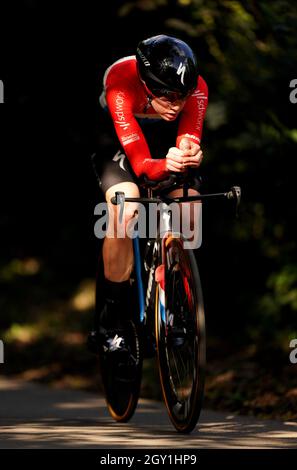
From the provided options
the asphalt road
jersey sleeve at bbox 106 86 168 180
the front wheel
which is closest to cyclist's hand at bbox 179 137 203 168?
jersey sleeve at bbox 106 86 168 180

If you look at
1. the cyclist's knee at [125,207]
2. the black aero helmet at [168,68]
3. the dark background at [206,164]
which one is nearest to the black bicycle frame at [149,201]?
the cyclist's knee at [125,207]

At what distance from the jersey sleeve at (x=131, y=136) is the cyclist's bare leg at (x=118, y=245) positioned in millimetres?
239

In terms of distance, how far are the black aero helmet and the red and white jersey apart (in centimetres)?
20

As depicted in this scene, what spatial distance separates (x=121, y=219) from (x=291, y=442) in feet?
5.34

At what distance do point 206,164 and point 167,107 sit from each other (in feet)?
14.6

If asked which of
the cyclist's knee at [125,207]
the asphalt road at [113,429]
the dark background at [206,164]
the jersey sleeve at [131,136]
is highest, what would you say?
the dark background at [206,164]

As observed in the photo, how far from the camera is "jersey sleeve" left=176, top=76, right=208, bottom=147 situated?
6.96m

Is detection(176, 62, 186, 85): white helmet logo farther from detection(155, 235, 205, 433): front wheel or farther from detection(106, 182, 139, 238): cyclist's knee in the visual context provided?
detection(155, 235, 205, 433): front wheel

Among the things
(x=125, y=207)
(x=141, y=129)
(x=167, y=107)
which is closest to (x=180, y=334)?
(x=125, y=207)

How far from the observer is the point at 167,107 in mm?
6824

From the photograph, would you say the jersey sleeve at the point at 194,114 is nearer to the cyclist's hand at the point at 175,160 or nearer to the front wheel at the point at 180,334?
the cyclist's hand at the point at 175,160

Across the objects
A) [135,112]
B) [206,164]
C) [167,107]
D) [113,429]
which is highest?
[206,164]

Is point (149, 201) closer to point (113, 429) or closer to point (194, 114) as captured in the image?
point (194, 114)

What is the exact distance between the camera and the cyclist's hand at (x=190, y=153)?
654 centimetres
